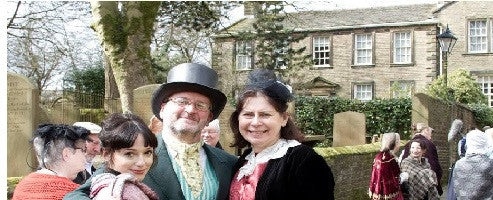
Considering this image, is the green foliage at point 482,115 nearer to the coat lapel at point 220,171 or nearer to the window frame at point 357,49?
the window frame at point 357,49

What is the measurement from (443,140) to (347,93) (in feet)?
57.1

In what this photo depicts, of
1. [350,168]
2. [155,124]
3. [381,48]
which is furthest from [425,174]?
[381,48]

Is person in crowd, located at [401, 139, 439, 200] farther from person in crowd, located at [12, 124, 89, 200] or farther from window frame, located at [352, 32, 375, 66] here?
window frame, located at [352, 32, 375, 66]

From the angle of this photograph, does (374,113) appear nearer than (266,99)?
No

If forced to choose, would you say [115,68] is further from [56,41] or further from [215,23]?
[56,41]

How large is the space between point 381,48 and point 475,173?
29825mm

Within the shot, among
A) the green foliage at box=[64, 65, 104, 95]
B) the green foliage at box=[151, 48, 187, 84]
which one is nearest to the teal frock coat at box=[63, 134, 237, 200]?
the green foliage at box=[64, 65, 104, 95]

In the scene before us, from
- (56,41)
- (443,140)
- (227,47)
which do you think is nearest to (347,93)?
(227,47)

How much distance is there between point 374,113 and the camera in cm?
2595

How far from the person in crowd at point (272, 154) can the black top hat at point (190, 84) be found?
0.15m

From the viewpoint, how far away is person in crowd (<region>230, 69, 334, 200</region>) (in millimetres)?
3373

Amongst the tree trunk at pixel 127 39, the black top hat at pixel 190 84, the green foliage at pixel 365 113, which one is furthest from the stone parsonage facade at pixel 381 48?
the black top hat at pixel 190 84

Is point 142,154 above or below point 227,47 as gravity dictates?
below

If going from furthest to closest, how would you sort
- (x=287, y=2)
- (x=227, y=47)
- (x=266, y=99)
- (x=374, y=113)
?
(x=227, y=47) → (x=374, y=113) → (x=287, y=2) → (x=266, y=99)
